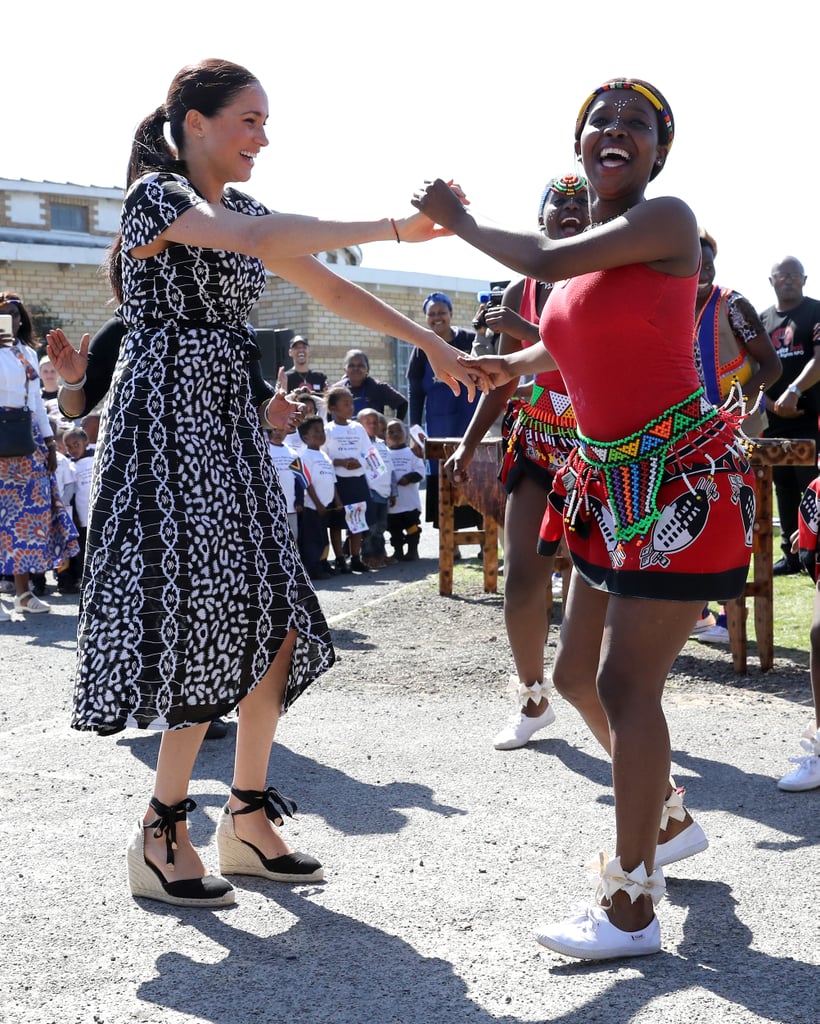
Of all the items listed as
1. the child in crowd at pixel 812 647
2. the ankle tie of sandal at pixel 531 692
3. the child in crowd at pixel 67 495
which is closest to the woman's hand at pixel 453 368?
the child in crowd at pixel 812 647

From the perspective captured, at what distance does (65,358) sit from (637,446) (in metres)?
2.02

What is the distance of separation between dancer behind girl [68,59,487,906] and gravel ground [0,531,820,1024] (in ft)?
1.19

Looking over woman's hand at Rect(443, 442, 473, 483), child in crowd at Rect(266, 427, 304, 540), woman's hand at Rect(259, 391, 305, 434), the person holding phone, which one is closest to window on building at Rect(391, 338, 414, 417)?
child in crowd at Rect(266, 427, 304, 540)

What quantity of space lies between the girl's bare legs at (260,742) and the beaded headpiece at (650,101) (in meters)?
1.64

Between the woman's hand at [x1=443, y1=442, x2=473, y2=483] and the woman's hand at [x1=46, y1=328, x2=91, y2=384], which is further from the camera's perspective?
the woman's hand at [x1=443, y1=442, x2=473, y2=483]

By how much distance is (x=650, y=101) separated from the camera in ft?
10.1

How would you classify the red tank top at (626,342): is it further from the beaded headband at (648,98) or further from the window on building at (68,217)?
the window on building at (68,217)

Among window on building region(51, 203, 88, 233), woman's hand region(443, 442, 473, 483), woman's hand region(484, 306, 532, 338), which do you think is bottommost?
woman's hand region(443, 442, 473, 483)

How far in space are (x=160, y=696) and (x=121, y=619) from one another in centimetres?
23

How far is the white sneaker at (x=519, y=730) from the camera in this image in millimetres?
5152

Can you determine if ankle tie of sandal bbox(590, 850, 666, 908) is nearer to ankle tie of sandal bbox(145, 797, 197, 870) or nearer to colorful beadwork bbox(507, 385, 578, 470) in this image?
ankle tie of sandal bbox(145, 797, 197, 870)

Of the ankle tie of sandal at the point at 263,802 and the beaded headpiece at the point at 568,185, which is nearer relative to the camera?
the ankle tie of sandal at the point at 263,802

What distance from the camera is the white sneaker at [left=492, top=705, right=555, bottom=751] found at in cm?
515

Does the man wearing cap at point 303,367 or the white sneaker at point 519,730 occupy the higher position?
the man wearing cap at point 303,367
